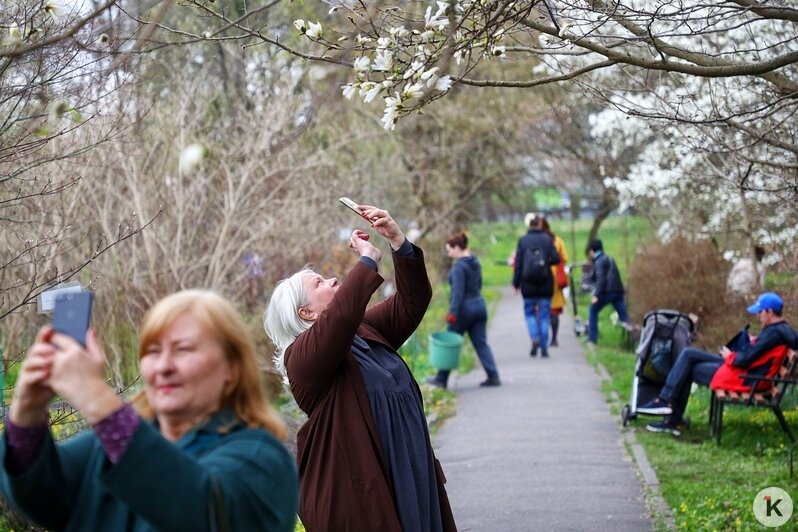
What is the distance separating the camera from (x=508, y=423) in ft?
38.7

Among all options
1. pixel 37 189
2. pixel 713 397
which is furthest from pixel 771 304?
pixel 37 189

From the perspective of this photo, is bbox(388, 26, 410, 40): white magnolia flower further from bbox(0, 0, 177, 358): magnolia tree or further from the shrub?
the shrub

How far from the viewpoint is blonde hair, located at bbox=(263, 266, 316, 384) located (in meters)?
4.62

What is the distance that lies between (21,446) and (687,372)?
886 cm

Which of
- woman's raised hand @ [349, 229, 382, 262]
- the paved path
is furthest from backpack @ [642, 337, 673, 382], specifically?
woman's raised hand @ [349, 229, 382, 262]

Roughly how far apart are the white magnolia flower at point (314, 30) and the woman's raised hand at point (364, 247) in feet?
4.00

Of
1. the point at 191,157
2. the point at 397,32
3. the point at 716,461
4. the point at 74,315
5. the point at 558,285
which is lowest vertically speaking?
the point at 716,461

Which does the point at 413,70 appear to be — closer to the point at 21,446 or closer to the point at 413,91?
the point at 413,91

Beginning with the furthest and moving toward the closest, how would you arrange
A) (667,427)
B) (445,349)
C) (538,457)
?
(445,349)
(667,427)
(538,457)

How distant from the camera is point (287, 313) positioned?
4.62 metres

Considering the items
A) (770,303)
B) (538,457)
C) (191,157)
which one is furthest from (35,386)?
(191,157)

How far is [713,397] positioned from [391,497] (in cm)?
672

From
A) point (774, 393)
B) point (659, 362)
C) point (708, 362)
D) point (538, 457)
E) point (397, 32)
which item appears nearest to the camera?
point (397, 32)

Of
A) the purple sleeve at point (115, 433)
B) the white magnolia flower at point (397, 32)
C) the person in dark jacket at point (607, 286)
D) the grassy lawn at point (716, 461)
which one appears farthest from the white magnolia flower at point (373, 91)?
the person in dark jacket at point (607, 286)
